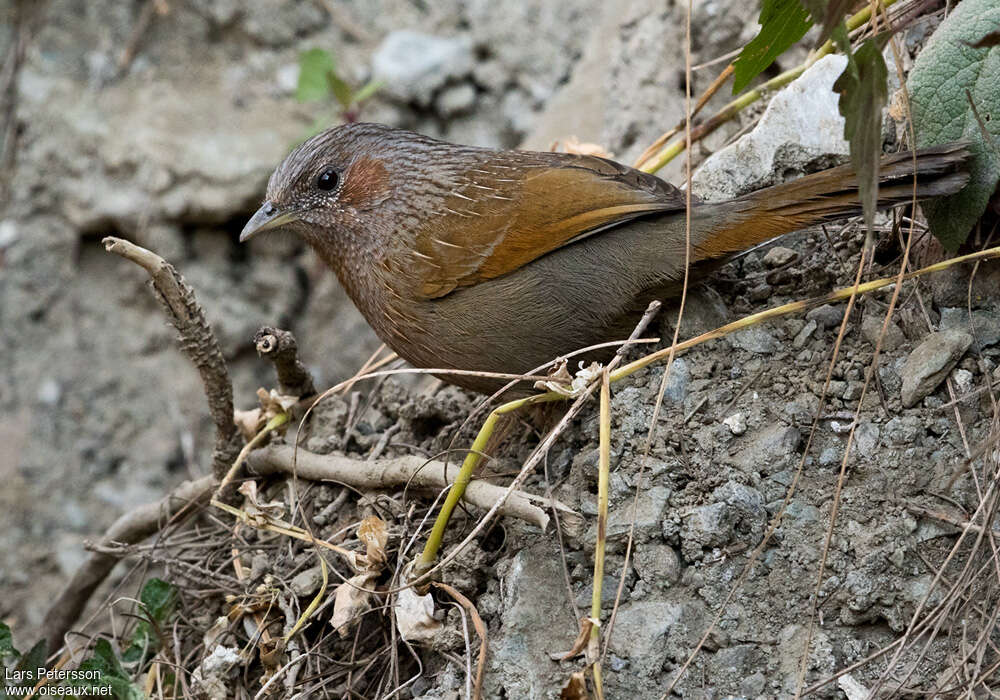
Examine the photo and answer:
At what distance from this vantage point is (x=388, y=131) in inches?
157

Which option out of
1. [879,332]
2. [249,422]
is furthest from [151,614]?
[879,332]

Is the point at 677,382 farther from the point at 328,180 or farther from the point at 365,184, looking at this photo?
the point at 328,180

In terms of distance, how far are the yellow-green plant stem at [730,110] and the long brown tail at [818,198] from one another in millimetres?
770

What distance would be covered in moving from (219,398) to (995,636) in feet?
8.22

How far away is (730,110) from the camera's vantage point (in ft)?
12.9

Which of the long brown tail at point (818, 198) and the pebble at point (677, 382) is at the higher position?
the long brown tail at point (818, 198)

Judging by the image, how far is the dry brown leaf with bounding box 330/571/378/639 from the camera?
2965 millimetres

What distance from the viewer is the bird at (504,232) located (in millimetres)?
3137

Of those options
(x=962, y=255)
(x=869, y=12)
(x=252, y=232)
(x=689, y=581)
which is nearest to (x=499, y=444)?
(x=689, y=581)

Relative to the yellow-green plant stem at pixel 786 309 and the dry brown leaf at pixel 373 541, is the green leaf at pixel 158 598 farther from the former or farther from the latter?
the yellow-green plant stem at pixel 786 309

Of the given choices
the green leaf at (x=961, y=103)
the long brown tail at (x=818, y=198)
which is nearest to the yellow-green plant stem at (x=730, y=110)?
the green leaf at (x=961, y=103)

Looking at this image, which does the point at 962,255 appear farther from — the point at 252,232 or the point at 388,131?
the point at 252,232

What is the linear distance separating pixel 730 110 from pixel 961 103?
1111 millimetres

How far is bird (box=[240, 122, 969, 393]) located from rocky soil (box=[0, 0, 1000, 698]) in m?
0.24
